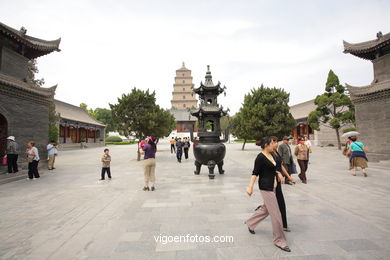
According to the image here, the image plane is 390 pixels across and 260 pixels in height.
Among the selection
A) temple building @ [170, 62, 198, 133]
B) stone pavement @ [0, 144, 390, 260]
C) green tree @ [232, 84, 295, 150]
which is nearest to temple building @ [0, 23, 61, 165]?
stone pavement @ [0, 144, 390, 260]

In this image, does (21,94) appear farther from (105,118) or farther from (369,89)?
(105,118)

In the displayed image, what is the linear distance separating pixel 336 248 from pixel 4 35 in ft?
45.0

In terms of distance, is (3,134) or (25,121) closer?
(3,134)

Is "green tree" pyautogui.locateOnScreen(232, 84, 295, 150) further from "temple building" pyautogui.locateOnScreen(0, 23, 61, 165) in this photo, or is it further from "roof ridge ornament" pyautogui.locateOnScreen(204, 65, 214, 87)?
"temple building" pyautogui.locateOnScreen(0, 23, 61, 165)

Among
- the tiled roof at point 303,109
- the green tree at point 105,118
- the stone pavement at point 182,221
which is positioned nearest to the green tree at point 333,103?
the tiled roof at point 303,109

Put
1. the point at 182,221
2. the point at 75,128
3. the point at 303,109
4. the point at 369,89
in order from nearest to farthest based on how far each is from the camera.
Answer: the point at 182,221 < the point at 369,89 < the point at 75,128 < the point at 303,109

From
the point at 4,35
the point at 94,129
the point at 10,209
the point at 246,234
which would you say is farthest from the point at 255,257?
the point at 94,129

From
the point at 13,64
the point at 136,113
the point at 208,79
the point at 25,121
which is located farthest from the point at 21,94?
the point at 208,79

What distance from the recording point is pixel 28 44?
32.4ft

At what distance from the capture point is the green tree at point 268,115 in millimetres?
18062

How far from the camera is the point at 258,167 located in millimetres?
3031

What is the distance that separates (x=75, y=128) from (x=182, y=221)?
31759 millimetres

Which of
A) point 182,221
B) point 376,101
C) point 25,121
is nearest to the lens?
point 182,221

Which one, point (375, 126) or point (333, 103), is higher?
point (333, 103)
